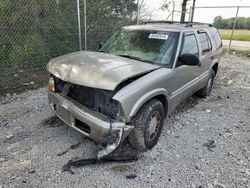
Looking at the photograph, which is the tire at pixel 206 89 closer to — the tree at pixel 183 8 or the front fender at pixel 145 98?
the front fender at pixel 145 98

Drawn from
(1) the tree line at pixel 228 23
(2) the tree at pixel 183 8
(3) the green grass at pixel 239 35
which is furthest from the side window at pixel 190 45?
(3) the green grass at pixel 239 35

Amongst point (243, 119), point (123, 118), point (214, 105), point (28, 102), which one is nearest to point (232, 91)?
point (214, 105)

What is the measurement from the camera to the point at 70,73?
3029mm

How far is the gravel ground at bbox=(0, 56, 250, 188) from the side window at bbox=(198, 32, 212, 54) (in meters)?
1.27

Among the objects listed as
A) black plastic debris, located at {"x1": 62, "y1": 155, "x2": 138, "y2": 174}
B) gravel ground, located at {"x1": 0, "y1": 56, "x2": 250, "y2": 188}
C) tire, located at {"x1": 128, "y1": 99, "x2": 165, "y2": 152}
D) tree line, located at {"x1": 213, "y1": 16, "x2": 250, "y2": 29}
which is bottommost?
gravel ground, located at {"x1": 0, "y1": 56, "x2": 250, "y2": 188}

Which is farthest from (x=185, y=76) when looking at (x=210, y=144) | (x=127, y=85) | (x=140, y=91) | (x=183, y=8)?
(x=183, y=8)

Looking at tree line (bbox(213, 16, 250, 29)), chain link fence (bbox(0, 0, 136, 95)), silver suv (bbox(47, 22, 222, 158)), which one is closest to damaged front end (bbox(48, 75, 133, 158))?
silver suv (bbox(47, 22, 222, 158))

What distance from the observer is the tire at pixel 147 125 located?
3.11m

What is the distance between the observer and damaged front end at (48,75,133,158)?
9.14 ft

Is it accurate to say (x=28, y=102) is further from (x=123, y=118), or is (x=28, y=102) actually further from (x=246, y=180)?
(x=246, y=180)

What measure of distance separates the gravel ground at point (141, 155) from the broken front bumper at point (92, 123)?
1.55 ft

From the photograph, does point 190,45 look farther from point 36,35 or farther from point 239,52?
point 239,52

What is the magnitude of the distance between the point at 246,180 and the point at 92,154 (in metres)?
1.99

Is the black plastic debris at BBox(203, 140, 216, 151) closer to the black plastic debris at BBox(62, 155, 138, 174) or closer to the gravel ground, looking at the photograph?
the gravel ground
